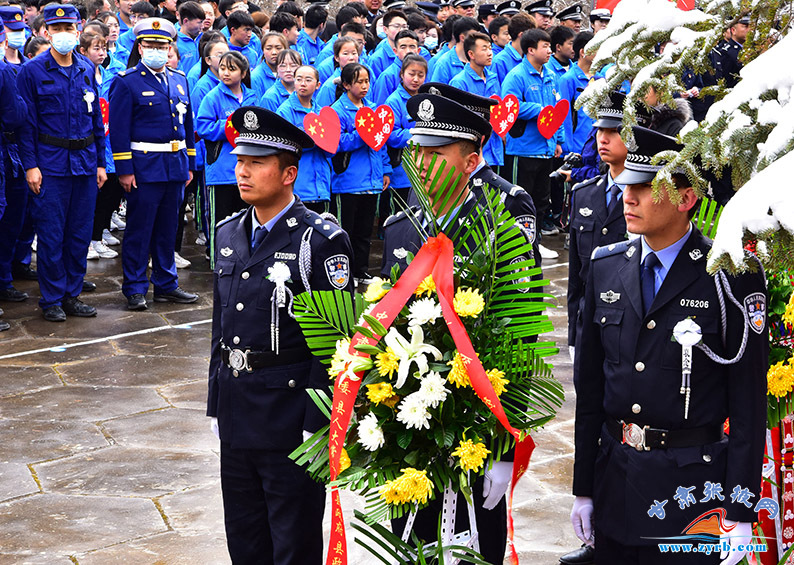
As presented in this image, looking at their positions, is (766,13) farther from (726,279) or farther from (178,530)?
(178,530)

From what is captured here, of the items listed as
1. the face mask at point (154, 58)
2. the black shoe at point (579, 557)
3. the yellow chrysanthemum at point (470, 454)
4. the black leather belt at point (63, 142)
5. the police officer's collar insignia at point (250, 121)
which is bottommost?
the black shoe at point (579, 557)

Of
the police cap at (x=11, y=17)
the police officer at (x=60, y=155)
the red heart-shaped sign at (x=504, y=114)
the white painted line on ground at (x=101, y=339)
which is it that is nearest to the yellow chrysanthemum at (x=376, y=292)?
the white painted line on ground at (x=101, y=339)

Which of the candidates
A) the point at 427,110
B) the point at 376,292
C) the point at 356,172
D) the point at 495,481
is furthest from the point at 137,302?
the point at 495,481

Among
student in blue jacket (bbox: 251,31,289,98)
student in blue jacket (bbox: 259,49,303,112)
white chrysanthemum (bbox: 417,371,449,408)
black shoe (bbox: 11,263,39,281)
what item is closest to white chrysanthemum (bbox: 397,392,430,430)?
white chrysanthemum (bbox: 417,371,449,408)

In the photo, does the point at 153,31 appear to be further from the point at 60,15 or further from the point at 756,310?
the point at 756,310

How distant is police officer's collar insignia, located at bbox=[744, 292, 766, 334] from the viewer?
313cm

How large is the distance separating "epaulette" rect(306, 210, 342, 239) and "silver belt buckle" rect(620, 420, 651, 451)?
134 centimetres

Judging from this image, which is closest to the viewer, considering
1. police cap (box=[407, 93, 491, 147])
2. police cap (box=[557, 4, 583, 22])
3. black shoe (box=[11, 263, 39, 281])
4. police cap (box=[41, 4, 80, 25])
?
police cap (box=[407, 93, 491, 147])

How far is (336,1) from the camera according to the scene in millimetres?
18953

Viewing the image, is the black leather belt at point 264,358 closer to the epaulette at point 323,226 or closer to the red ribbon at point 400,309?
the epaulette at point 323,226

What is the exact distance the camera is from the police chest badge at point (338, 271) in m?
3.96

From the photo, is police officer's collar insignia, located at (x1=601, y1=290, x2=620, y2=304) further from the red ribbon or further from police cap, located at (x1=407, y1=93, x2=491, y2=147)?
police cap, located at (x1=407, y1=93, x2=491, y2=147)

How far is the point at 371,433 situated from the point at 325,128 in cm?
640

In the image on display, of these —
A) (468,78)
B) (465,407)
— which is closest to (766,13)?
(465,407)
